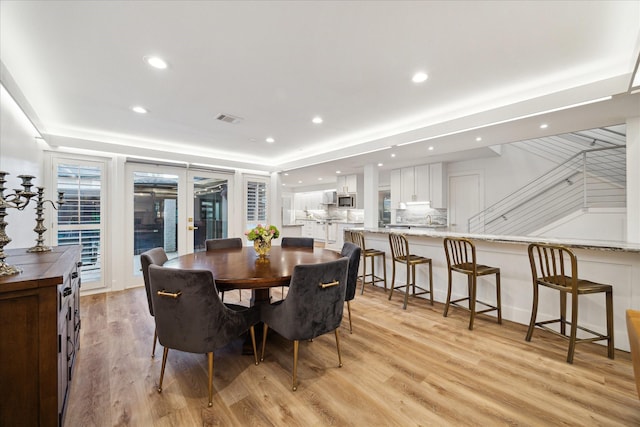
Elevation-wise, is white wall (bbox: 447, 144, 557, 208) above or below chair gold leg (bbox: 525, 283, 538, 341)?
above

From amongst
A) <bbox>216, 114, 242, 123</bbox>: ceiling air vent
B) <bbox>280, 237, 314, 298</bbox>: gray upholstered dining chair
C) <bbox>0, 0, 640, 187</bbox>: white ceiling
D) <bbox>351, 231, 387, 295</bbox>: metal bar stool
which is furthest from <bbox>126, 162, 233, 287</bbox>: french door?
<bbox>351, 231, 387, 295</bbox>: metal bar stool

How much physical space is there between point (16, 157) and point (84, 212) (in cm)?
179

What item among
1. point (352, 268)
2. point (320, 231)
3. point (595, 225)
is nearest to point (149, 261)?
point (352, 268)

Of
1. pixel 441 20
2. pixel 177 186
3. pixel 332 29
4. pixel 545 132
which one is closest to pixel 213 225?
pixel 177 186

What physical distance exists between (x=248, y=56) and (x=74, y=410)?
9.01ft

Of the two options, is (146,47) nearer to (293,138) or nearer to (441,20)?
(441,20)

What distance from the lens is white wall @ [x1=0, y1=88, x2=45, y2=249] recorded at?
219cm

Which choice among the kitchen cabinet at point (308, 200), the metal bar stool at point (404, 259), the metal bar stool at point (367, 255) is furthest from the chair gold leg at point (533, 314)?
the kitchen cabinet at point (308, 200)

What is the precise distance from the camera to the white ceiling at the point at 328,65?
1691 mm

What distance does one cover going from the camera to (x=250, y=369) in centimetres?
213

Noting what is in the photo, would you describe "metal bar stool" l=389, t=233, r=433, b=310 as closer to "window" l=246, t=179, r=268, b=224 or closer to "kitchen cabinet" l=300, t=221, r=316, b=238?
"window" l=246, t=179, r=268, b=224

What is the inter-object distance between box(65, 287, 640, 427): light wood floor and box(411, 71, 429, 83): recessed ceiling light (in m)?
2.51

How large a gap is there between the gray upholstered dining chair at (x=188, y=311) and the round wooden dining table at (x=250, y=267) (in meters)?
0.19

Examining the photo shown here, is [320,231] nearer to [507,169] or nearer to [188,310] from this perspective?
[507,169]
